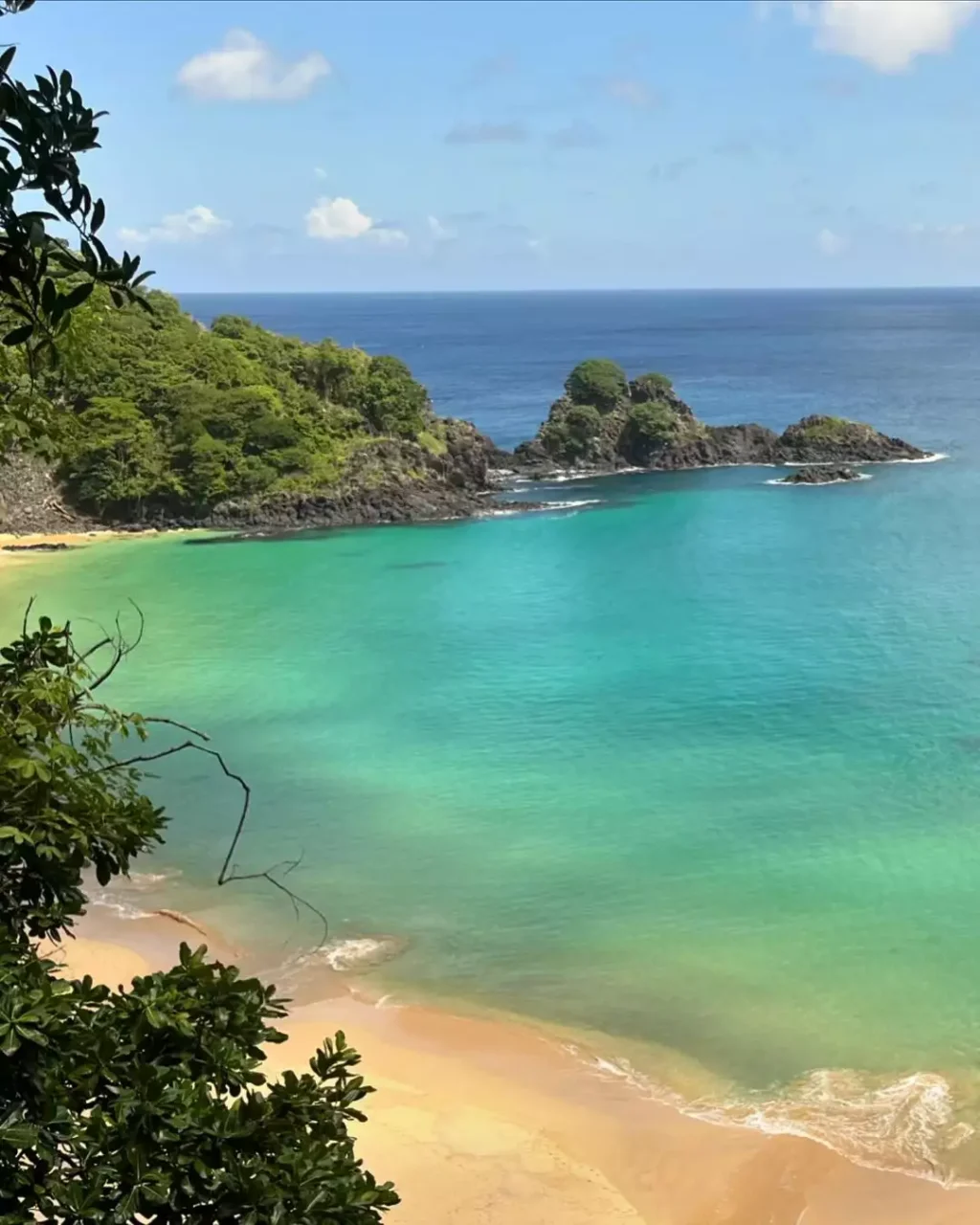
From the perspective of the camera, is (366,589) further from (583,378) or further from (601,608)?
(583,378)

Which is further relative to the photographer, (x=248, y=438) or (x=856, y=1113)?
(x=248, y=438)

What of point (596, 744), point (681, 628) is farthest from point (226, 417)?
point (596, 744)

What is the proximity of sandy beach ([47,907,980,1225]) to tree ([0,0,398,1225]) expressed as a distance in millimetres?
7369

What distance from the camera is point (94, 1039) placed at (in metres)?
4.28

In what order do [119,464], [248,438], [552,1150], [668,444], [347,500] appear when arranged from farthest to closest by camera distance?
[668,444] → [248,438] → [347,500] → [119,464] → [552,1150]

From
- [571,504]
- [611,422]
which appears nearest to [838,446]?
[611,422]

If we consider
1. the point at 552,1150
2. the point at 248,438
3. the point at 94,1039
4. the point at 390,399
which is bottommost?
the point at 552,1150

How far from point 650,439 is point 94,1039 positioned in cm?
5897

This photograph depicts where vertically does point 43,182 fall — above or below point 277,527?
above

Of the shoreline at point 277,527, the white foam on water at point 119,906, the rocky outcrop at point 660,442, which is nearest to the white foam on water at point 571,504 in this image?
the shoreline at point 277,527

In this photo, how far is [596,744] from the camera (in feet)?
77.6

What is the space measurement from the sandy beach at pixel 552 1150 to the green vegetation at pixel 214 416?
36655mm

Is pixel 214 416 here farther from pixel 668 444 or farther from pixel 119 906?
pixel 119 906

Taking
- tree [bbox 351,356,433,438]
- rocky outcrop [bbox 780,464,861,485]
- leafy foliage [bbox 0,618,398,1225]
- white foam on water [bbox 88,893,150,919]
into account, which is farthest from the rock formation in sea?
leafy foliage [bbox 0,618,398,1225]
